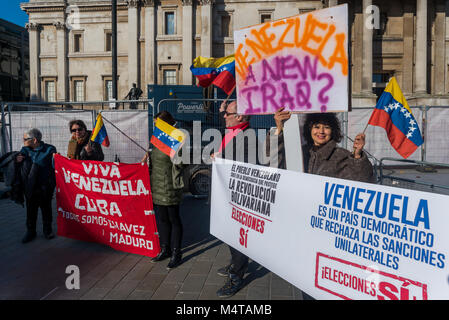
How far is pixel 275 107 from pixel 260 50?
2.08ft

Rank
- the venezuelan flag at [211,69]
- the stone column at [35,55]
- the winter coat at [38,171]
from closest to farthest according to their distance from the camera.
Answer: the winter coat at [38,171], the venezuelan flag at [211,69], the stone column at [35,55]

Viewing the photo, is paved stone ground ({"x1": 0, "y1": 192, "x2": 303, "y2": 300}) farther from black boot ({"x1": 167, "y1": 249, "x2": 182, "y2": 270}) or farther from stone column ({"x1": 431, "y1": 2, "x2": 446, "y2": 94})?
stone column ({"x1": 431, "y1": 2, "x2": 446, "y2": 94})

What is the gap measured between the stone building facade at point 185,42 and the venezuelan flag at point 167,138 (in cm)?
2573

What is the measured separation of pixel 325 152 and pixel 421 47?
30.0m

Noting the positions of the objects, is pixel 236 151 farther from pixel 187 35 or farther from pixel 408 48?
pixel 408 48

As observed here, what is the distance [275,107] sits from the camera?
3355 mm

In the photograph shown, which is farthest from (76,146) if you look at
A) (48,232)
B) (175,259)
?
(175,259)

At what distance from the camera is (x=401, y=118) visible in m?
4.24

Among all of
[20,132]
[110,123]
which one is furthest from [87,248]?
[20,132]

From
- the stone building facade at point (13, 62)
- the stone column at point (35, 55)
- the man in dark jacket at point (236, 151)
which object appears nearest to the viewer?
the man in dark jacket at point (236, 151)

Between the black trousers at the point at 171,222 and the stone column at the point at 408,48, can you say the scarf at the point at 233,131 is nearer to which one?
the black trousers at the point at 171,222

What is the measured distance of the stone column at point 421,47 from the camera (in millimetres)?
27484

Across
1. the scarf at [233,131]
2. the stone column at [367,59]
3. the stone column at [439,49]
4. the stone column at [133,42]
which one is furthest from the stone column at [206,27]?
the scarf at [233,131]

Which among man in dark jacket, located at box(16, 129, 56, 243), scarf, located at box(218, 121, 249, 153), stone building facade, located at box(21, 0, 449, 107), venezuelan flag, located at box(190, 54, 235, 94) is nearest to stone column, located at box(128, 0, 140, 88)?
stone building facade, located at box(21, 0, 449, 107)
